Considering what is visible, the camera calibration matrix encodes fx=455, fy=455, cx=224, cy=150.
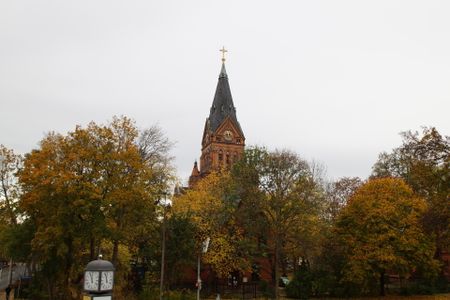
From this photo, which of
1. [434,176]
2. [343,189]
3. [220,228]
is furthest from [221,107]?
A: [434,176]

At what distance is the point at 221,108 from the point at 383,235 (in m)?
54.1

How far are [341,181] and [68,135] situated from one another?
3664 centimetres

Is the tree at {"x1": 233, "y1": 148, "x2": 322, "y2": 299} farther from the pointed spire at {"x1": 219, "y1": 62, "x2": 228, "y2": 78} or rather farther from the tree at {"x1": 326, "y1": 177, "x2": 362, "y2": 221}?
the pointed spire at {"x1": 219, "y1": 62, "x2": 228, "y2": 78}

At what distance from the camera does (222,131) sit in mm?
82625

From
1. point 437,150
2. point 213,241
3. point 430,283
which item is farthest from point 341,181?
point 437,150

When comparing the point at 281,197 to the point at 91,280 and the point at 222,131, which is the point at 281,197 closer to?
the point at 91,280

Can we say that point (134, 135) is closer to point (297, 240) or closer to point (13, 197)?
point (13, 197)

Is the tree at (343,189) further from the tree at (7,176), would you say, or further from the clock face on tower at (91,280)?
the clock face on tower at (91,280)

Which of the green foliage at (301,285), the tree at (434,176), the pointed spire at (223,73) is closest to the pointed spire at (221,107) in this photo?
the pointed spire at (223,73)

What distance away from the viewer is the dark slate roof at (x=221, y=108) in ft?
274

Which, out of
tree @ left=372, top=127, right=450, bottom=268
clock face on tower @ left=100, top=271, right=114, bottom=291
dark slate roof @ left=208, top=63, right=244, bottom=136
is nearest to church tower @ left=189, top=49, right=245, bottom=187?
dark slate roof @ left=208, top=63, right=244, bottom=136

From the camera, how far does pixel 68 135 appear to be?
28125 millimetres

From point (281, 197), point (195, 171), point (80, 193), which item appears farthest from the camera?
point (195, 171)

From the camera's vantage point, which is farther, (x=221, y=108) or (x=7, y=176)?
(x=221, y=108)
